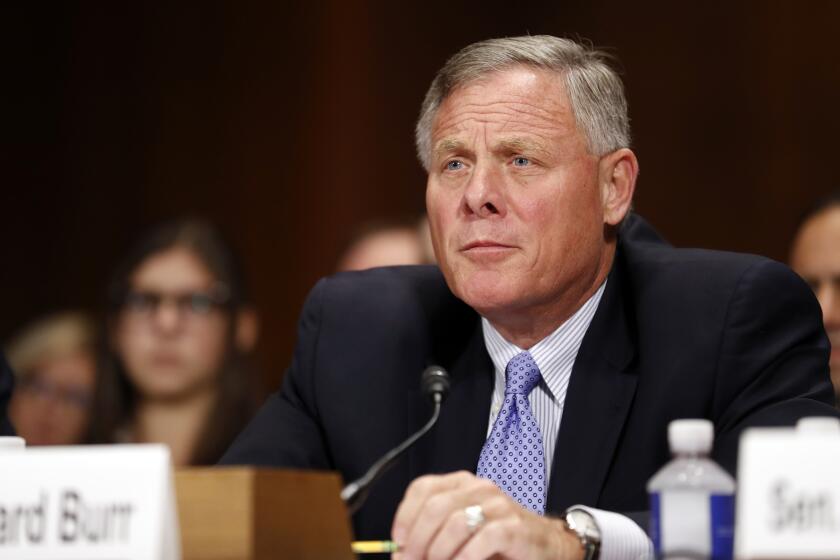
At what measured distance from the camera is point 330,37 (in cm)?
573

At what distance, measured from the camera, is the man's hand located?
1685 mm

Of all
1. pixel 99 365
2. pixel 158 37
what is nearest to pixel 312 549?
pixel 99 365

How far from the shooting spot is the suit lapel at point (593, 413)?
232 centimetres

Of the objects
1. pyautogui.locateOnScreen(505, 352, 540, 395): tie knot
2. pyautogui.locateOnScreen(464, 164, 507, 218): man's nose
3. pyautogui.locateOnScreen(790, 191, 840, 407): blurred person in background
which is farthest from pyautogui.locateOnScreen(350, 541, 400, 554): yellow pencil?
pyautogui.locateOnScreen(790, 191, 840, 407): blurred person in background

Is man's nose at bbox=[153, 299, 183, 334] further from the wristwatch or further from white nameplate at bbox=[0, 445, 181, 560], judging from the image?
white nameplate at bbox=[0, 445, 181, 560]

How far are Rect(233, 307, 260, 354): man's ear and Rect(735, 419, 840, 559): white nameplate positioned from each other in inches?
126

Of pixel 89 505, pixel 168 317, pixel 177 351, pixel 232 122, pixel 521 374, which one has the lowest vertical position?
pixel 177 351

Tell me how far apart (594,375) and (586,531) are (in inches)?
24.4

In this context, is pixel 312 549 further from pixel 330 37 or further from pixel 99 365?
pixel 330 37

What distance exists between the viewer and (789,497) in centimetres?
135

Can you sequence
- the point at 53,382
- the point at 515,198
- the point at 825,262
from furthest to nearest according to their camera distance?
1. the point at 53,382
2. the point at 825,262
3. the point at 515,198

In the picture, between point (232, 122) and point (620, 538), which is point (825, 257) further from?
point (232, 122)

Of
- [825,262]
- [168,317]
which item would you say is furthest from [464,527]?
[168,317]

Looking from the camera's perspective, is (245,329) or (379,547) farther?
(245,329)
